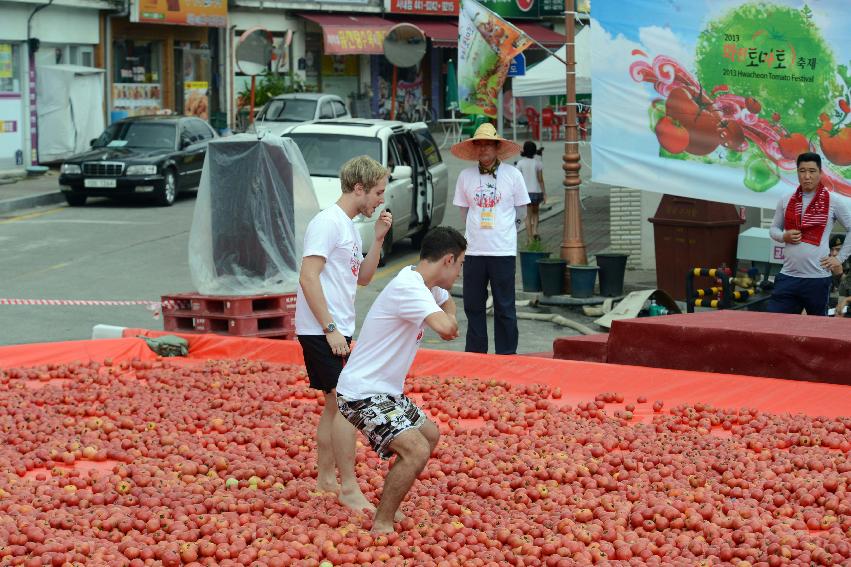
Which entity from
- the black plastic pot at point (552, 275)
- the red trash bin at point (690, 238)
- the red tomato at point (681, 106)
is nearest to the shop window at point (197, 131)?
the black plastic pot at point (552, 275)

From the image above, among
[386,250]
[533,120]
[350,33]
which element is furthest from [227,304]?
[350,33]

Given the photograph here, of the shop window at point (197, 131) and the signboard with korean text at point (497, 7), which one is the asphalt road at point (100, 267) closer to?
the shop window at point (197, 131)

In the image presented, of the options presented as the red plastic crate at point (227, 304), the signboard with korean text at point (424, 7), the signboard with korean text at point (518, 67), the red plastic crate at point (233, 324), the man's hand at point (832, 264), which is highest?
the signboard with korean text at point (424, 7)

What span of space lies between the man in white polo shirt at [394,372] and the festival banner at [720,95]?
21.2 ft

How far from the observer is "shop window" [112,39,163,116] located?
34188mm

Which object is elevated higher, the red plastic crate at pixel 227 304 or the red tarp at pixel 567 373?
the red plastic crate at pixel 227 304

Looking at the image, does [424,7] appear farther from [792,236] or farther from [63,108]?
[792,236]

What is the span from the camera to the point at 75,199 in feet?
79.4

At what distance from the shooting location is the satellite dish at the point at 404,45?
31.2 metres

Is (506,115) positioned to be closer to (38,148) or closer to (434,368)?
(38,148)

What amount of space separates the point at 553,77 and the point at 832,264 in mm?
13368

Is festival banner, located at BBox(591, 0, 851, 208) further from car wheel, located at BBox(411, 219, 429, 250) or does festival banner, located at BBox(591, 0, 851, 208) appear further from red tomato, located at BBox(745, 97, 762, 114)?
car wheel, located at BBox(411, 219, 429, 250)

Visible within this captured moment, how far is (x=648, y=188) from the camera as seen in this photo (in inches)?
528

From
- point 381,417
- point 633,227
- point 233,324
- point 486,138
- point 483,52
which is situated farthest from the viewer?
point 483,52
